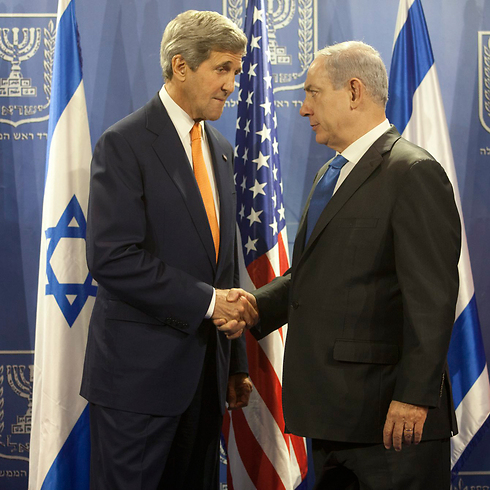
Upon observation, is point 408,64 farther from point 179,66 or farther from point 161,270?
point 161,270

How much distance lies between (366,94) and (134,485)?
58.8 inches

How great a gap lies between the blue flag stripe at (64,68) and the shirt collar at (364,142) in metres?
1.48

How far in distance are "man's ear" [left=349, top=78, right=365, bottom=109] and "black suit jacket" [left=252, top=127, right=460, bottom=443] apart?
0.15 meters

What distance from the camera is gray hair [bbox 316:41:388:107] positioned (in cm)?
189

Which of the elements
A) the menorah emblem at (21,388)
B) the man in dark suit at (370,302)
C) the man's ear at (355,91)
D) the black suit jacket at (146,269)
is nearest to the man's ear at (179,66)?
the black suit jacket at (146,269)

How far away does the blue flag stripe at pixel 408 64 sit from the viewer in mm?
2877

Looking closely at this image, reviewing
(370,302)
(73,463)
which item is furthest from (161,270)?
(73,463)

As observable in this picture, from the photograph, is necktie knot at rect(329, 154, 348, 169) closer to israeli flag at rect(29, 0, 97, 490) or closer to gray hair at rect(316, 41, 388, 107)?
gray hair at rect(316, 41, 388, 107)

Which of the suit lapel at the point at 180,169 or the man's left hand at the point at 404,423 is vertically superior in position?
the suit lapel at the point at 180,169

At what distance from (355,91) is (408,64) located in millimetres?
1177

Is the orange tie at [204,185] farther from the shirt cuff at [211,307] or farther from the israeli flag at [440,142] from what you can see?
the israeli flag at [440,142]

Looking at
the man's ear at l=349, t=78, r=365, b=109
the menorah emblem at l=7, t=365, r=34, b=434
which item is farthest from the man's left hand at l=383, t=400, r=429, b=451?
the menorah emblem at l=7, t=365, r=34, b=434

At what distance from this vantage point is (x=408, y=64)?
2.91m

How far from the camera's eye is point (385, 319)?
1742 mm
